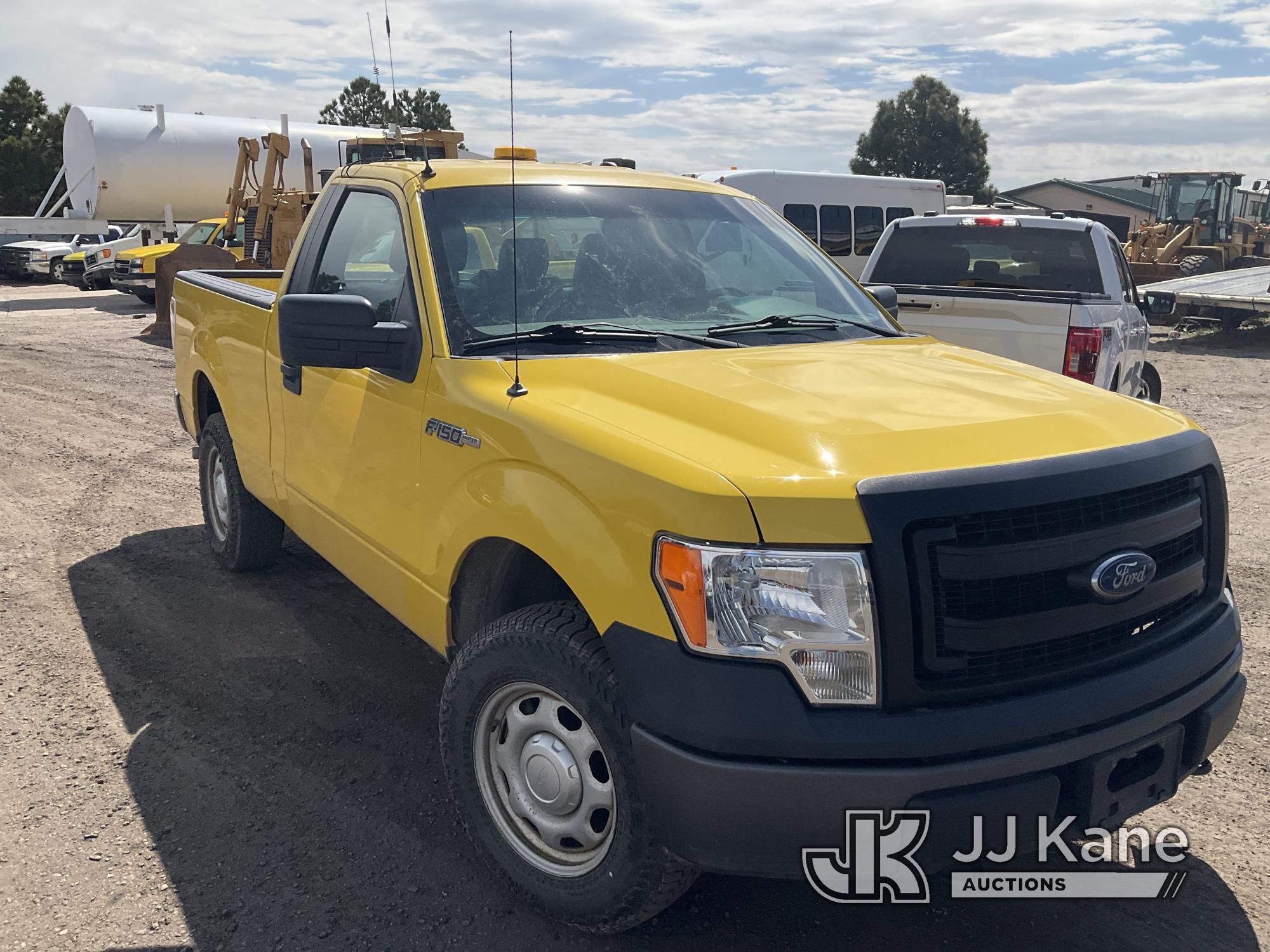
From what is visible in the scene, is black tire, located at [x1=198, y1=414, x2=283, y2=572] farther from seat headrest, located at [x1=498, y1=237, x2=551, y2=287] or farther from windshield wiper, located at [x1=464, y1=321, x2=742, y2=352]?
windshield wiper, located at [x1=464, y1=321, x2=742, y2=352]

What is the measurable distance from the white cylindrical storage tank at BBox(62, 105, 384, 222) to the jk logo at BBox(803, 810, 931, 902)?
25133 millimetres

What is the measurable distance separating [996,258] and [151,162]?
2361 centimetres

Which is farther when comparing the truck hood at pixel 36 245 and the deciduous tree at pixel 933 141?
the deciduous tree at pixel 933 141

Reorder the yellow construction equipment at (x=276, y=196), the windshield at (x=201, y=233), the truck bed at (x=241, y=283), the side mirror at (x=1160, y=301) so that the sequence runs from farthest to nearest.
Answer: the windshield at (x=201, y=233)
the side mirror at (x=1160, y=301)
the yellow construction equipment at (x=276, y=196)
the truck bed at (x=241, y=283)

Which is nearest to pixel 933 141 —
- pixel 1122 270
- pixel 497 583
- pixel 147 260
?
pixel 147 260

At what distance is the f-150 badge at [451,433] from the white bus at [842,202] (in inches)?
646

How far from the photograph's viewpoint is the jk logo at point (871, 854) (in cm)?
226

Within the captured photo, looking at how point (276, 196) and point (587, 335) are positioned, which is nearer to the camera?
point (587, 335)

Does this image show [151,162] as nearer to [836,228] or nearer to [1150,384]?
[836,228]

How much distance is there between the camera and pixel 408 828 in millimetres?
3340

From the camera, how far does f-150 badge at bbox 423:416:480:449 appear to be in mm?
3014

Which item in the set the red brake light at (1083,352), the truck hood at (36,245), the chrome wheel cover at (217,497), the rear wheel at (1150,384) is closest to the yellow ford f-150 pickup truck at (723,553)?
the chrome wheel cover at (217,497)

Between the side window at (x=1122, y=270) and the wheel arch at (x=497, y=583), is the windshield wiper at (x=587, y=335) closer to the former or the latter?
the wheel arch at (x=497, y=583)

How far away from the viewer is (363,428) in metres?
3.68
